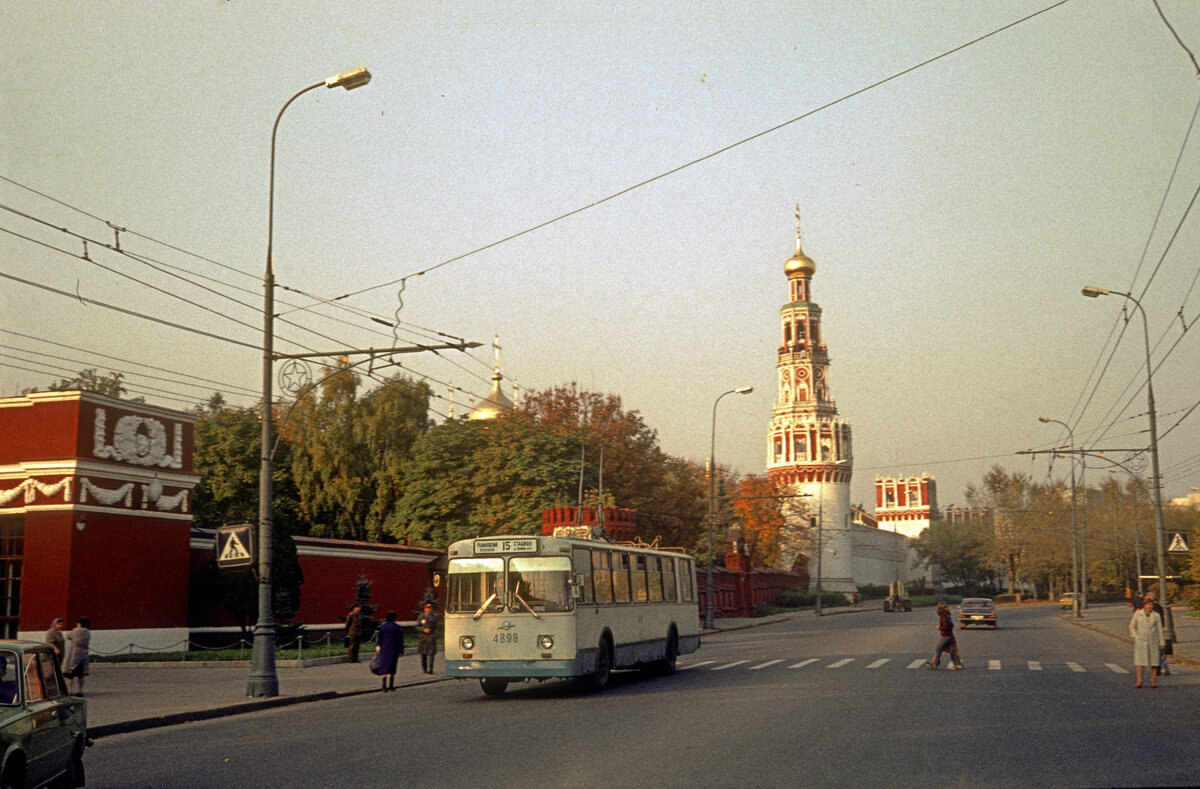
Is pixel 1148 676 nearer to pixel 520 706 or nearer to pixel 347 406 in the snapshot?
pixel 520 706

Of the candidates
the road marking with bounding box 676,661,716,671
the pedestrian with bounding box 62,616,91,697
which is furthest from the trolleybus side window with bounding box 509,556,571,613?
the road marking with bounding box 676,661,716,671

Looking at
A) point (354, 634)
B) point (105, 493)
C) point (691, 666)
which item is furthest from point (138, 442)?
point (691, 666)

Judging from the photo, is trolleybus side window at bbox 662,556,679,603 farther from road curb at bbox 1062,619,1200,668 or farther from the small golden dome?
the small golden dome

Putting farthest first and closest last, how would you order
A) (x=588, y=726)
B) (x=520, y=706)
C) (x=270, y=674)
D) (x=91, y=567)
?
(x=91, y=567) < (x=270, y=674) < (x=520, y=706) < (x=588, y=726)

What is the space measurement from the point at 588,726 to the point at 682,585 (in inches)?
511

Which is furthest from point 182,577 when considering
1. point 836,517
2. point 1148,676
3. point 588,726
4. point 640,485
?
point 836,517

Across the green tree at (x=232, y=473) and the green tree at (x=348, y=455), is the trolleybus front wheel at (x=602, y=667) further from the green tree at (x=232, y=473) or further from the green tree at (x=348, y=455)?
the green tree at (x=348, y=455)

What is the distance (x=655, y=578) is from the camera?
25.8 m

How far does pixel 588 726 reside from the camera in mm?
15414

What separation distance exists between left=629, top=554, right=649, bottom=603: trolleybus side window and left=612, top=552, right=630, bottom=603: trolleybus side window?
1.09ft

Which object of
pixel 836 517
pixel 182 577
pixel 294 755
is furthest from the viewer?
pixel 836 517

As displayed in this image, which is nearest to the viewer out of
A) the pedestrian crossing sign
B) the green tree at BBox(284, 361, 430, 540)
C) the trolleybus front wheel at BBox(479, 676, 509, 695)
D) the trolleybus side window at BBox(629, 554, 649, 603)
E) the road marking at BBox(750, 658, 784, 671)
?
the pedestrian crossing sign

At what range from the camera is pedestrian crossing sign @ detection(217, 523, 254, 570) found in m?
19.8

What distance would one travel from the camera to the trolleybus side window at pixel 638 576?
24.1 m
